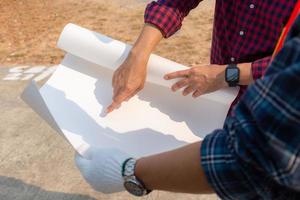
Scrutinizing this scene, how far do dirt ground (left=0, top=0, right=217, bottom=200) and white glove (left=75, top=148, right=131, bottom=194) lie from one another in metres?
1.33

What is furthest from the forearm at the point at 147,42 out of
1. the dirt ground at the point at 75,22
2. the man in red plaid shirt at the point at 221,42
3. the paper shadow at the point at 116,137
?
the dirt ground at the point at 75,22

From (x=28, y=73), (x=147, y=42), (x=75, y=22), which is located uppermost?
(x=147, y=42)

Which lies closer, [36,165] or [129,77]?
[129,77]

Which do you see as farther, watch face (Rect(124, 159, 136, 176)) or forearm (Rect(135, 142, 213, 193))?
watch face (Rect(124, 159, 136, 176))

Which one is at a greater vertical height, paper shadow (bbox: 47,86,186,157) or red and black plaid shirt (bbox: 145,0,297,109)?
red and black plaid shirt (bbox: 145,0,297,109)

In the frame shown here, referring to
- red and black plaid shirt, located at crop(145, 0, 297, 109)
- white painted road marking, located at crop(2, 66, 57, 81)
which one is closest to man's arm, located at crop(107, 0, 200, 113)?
red and black plaid shirt, located at crop(145, 0, 297, 109)

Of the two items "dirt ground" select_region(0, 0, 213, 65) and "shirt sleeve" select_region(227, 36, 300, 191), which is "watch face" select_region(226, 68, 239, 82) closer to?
"shirt sleeve" select_region(227, 36, 300, 191)

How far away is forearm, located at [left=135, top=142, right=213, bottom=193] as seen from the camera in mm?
916

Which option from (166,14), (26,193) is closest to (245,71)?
(166,14)

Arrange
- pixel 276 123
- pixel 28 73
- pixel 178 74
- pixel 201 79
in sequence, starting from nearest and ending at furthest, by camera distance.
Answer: pixel 276 123
pixel 201 79
pixel 178 74
pixel 28 73

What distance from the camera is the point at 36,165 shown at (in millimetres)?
2957

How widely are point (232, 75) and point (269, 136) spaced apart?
0.86 metres

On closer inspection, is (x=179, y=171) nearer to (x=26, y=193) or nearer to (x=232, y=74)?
(x=232, y=74)

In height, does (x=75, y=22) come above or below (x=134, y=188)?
below
